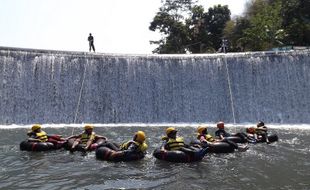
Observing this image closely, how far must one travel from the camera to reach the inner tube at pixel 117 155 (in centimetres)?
1545

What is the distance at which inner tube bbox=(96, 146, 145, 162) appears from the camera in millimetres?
15445

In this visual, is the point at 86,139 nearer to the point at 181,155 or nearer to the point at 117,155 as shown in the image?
the point at 117,155

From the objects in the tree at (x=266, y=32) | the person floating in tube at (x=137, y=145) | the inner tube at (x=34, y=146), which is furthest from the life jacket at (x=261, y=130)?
the tree at (x=266, y=32)

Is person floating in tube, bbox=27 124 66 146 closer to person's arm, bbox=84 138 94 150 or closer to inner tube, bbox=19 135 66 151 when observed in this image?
inner tube, bbox=19 135 66 151

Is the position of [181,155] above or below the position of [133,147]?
below

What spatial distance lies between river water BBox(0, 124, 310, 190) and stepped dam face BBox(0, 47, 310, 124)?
940cm

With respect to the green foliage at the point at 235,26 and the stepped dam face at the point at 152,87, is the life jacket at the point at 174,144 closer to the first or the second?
the stepped dam face at the point at 152,87

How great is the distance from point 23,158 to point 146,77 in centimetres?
1620

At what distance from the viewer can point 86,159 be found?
52.2ft

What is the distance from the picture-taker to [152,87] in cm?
3100

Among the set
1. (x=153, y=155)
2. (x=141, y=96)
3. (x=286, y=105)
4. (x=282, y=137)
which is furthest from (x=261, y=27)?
(x=153, y=155)

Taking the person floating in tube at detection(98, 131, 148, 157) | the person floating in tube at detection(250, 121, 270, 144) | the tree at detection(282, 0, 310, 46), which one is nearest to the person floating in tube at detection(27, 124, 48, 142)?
the person floating in tube at detection(98, 131, 148, 157)

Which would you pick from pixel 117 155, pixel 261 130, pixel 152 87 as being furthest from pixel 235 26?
pixel 117 155

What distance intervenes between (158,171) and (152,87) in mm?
17042
